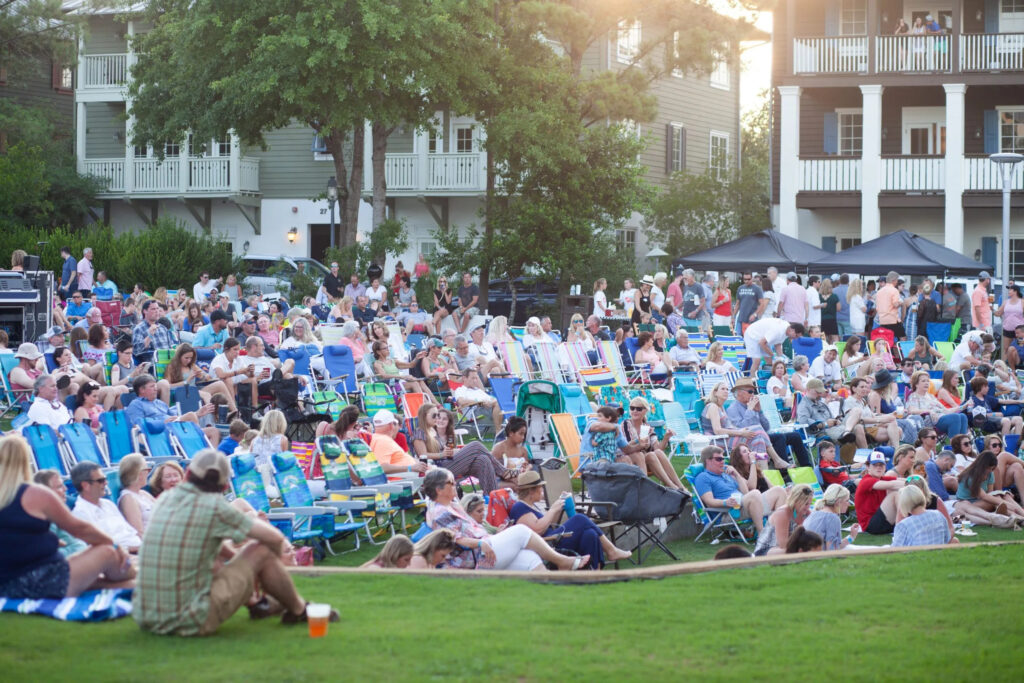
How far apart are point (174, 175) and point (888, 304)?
21378mm

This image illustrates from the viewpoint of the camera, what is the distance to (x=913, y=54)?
105ft

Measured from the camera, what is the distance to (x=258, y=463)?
10.8 metres

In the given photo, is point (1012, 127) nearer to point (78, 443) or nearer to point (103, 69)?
point (103, 69)

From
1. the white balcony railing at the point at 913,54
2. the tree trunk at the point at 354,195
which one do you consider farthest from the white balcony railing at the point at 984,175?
the tree trunk at the point at 354,195

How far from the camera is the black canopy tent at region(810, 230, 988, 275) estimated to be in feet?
75.0

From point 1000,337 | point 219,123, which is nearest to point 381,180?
point 219,123

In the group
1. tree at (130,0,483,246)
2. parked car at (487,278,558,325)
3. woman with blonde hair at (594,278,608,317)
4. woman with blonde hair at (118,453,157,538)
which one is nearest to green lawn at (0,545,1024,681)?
woman with blonde hair at (118,453,157,538)

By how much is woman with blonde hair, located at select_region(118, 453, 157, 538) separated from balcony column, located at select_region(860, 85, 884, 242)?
82.8 ft

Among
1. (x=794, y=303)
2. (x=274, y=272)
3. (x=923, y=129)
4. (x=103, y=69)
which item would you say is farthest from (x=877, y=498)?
(x=103, y=69)

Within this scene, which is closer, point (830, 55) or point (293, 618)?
point (293, 618)

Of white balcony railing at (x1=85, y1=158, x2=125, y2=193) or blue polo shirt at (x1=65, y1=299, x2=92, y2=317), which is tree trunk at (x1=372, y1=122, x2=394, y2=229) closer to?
blue polo shirt at (x1=65, y1=299, x2=92, y2=317)

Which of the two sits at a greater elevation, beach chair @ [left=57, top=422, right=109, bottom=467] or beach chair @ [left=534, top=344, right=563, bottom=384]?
beach chair @ [left=534, top=344, right=563, bottom=384]

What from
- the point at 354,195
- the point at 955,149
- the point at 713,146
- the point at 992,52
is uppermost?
the point at 992,52

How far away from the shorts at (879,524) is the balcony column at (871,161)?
67.5 feet
